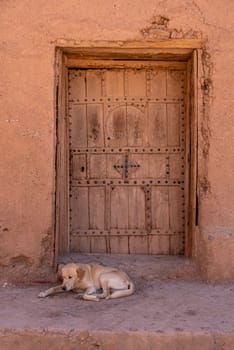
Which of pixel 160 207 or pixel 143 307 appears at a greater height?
pixel 160 207

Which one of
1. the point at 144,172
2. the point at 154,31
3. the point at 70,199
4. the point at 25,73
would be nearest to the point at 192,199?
the point at 144,172

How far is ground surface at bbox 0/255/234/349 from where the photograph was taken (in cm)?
372

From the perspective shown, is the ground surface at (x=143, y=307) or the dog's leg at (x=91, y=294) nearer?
the ground surface at (x=143, y=307)

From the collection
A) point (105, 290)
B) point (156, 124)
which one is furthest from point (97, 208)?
point (105, 290)

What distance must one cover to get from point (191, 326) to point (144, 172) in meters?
2.08

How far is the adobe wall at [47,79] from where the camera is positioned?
16.2ft

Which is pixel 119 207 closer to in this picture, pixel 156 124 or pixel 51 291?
pixel 156 124

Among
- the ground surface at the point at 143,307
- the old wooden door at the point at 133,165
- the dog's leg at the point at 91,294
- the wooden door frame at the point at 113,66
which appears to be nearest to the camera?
the ground surface at the point at 143,307

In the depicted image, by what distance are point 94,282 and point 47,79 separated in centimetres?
186

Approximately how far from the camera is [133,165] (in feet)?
18.0

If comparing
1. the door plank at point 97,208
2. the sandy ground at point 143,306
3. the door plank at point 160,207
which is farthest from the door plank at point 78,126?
the sandy ground at point 143,306

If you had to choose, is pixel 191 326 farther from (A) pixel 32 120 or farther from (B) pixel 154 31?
(B) pixel 154 31

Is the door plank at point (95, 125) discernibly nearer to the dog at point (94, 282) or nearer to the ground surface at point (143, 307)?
the ground surface at point (143, 307)

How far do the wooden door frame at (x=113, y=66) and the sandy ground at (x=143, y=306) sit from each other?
38cm
